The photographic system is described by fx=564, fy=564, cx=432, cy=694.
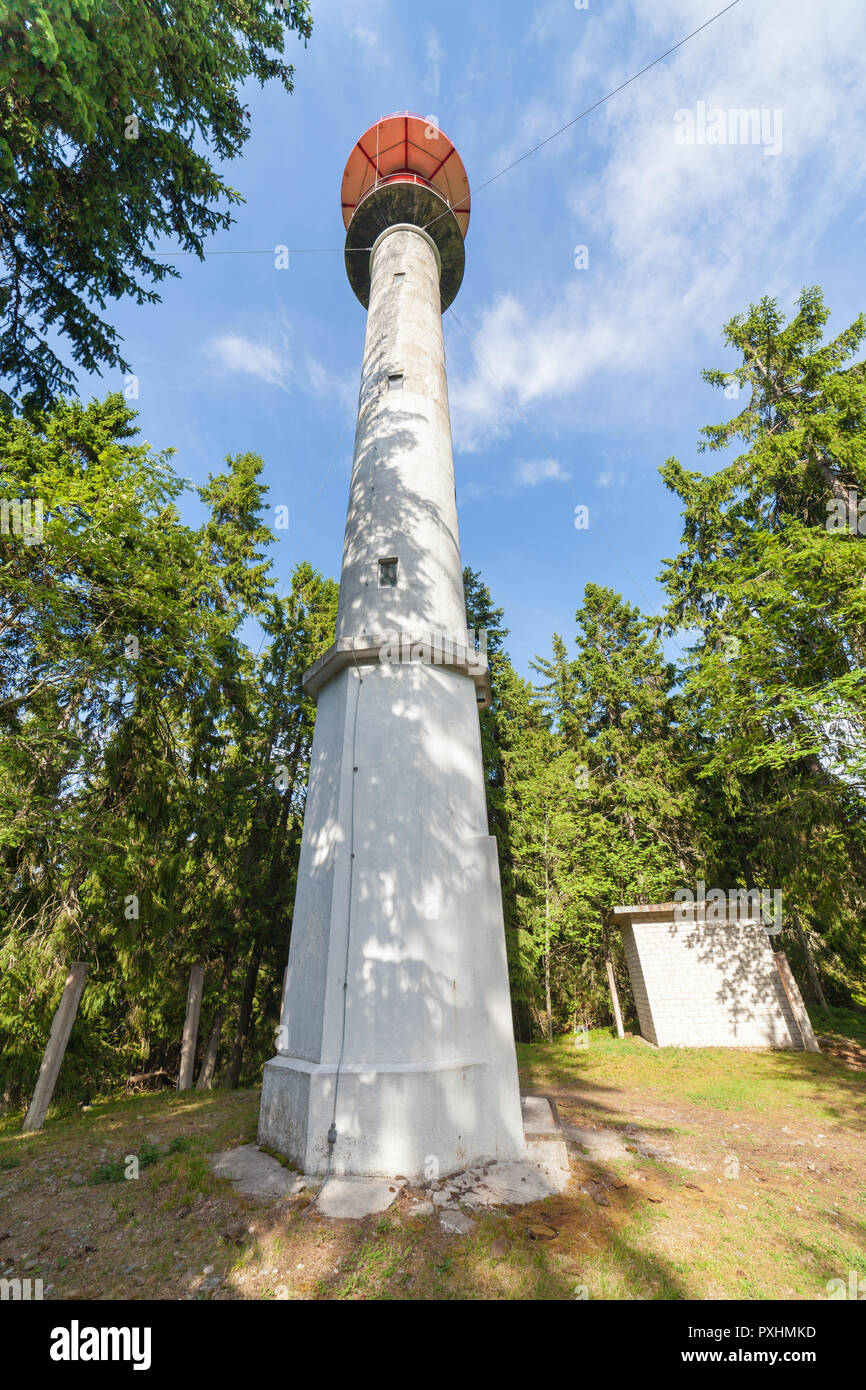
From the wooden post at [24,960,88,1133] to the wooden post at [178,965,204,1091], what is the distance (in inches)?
133

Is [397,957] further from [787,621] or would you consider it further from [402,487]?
[787,621]

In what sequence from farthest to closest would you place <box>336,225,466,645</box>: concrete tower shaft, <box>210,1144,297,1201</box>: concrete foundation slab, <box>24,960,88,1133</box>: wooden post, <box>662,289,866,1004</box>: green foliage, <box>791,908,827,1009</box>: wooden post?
<box>791,908,827,1009</box>: wooden post, <box>662,289,866,1004</box>: green foliage, <box>24,960,88,1133</box>: wooden post, <box>336,225,466,645</box>: concrete tower shaft, <box>210,1144,297,1201</box>: concrete foundation slab

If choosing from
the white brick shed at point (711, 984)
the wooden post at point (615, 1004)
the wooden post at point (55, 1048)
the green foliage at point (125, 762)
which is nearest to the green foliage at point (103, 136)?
the green foliage at point (125, 762)

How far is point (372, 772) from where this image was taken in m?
6.84

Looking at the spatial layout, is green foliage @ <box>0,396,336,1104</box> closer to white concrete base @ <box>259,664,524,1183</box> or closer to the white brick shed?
white concrete base @ <box>259,664,524,1183</box>

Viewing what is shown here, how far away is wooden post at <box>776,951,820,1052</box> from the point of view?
13.7 meters

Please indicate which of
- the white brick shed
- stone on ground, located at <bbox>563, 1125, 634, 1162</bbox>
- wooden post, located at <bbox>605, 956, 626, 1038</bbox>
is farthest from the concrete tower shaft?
wooden post, located at <bbox>605, 956, 626, 1038</bbox>

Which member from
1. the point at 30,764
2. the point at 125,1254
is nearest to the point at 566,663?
the point at 30,764

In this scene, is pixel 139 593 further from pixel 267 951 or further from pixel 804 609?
pixel 804 609

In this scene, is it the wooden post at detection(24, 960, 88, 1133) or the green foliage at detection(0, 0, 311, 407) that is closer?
the green foliage at detection(0, 0, 311, 407)

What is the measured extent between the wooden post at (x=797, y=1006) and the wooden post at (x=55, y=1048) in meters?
15.7

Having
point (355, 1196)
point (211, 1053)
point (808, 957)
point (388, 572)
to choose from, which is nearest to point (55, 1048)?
point (211, 1053)

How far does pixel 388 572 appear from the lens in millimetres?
8320

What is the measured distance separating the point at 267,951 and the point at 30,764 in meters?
9.21
